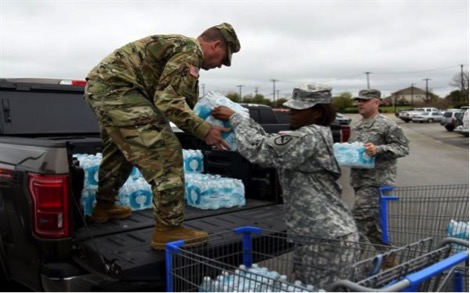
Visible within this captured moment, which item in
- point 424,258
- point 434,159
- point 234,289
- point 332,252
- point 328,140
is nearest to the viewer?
point 424,258

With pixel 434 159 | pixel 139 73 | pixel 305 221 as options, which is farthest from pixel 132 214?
pixel 434 159

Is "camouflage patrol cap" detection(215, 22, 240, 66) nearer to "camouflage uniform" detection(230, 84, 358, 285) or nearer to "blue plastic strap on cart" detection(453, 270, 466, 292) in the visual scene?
"camouflage uniform" detection(230, 84, 358, 285)

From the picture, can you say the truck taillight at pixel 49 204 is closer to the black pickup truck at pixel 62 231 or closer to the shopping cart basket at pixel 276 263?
the black pickup truck at pixel 62 231

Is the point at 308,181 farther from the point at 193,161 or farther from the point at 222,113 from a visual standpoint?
the point at 193,161

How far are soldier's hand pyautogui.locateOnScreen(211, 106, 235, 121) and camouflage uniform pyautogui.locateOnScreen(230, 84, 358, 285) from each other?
0.18 meters

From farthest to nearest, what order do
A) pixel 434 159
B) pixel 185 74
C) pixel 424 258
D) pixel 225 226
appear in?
pixel 434 159 → pixel 225 226 → pixel 185 74 → pixel 424 258

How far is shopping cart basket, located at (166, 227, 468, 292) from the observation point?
214 cm

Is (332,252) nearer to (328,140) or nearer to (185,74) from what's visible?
(328,140)

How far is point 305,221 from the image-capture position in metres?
2.70

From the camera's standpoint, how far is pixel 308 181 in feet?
8.88

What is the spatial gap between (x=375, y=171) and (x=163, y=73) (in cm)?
244

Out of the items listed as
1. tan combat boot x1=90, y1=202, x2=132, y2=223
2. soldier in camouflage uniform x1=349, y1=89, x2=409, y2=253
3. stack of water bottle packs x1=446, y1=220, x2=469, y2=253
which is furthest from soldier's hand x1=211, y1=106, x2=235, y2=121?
stack of water bottle packs x1=446, y1=220, x2=469, y2=253

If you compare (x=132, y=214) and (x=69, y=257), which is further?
(x=132, y=214)

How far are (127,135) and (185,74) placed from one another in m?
0.56
